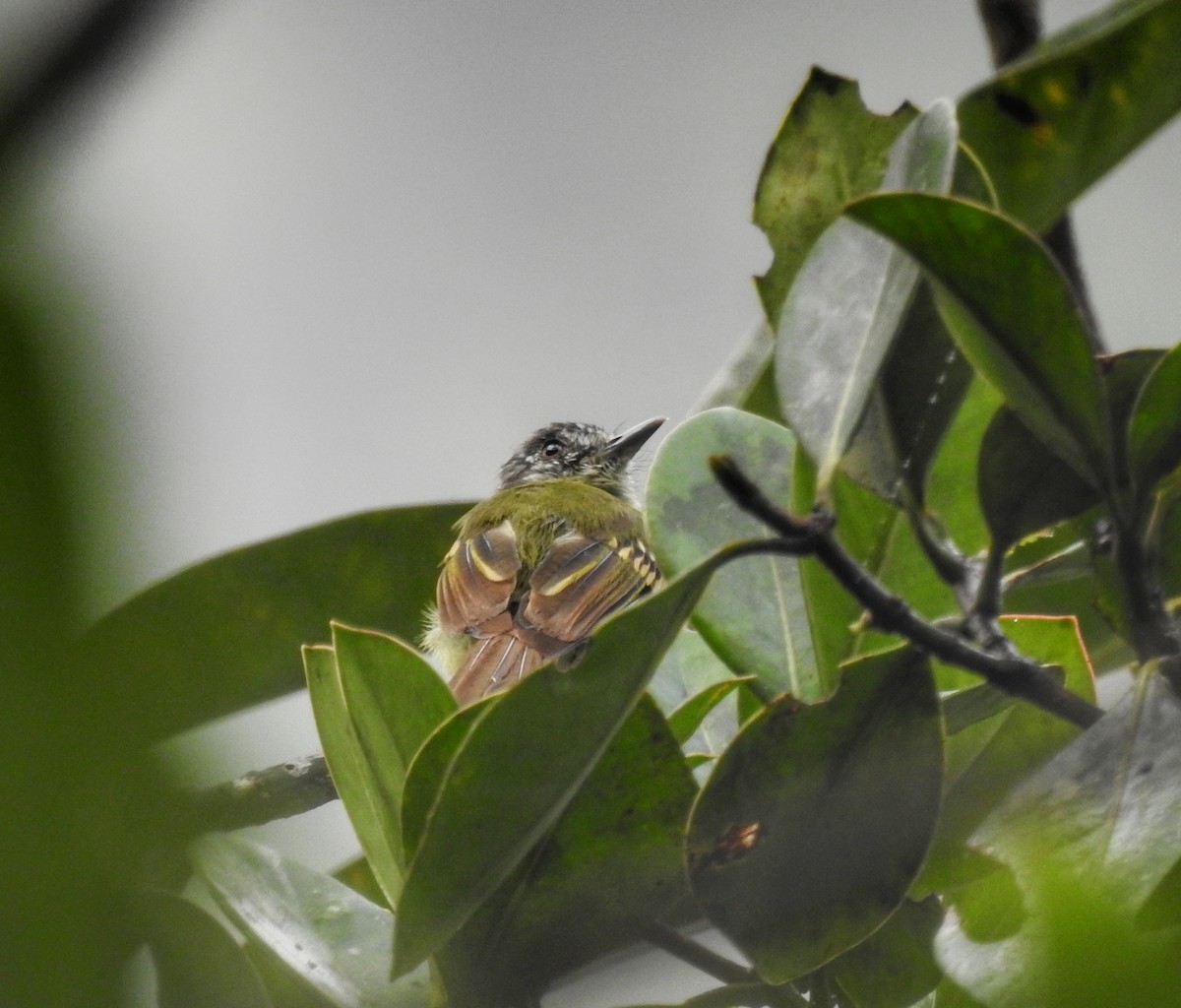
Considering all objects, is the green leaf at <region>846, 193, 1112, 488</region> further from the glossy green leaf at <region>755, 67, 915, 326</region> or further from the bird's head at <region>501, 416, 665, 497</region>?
the bird's head at <region>501, 416, 665, 497</region>

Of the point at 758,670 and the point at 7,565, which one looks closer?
the point at 7,565

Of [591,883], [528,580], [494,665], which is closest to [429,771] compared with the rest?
[591,883]

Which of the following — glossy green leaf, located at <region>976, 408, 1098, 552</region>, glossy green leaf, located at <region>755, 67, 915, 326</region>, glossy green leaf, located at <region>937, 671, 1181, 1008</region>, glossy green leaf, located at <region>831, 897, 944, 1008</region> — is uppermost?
glossy green leaf, located at <region>755, 67, 915, 326</region>

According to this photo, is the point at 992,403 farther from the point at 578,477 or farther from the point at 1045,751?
the point at 578,477

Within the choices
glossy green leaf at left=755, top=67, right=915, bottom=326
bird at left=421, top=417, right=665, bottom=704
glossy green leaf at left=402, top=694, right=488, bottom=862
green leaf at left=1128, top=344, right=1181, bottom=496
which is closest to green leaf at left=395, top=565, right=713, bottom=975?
glossy green leaf at left=402, top=694, right=488, bottom=862

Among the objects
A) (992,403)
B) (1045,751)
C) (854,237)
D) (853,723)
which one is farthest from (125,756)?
(992,403)

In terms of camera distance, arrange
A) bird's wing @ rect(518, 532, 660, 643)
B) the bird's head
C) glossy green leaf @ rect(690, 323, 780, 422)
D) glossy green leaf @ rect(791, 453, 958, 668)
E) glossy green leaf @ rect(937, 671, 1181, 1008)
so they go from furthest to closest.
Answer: the bird's head → bird's wing @ rect(518, 532, 660, 643) → glossy green leaf @ rect(690, 323, 780, 422) → glossy green leaf @ rect(791, 453, 958, 668) → glossy green leaf @ rect(937, 671, 1181, 1008)
